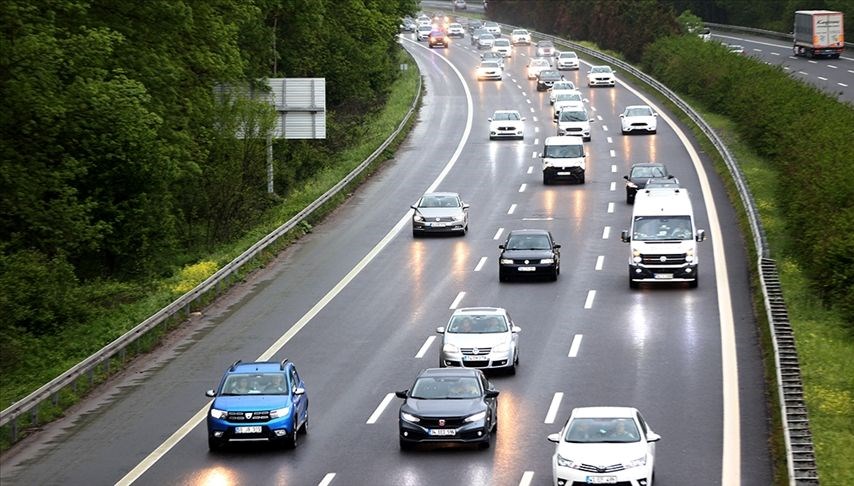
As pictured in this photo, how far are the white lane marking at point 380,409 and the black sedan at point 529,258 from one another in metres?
12.7

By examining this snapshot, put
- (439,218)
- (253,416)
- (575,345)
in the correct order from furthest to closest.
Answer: (439,218)
(575,345)
(253,416)

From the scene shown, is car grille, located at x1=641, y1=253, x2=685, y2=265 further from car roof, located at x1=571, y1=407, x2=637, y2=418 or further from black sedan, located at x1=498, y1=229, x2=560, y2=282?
Answer: car roof, located at x1=571, y1=407, x2=637, y2=418

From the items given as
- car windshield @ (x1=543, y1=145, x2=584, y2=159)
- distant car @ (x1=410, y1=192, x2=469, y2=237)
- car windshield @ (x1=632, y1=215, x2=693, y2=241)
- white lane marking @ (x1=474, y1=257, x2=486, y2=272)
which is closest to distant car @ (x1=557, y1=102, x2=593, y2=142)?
car windshield @ (x1=543, y1=145, x2=584, y2=159)

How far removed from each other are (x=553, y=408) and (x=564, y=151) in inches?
1352

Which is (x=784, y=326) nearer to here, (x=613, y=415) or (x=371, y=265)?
(x=613, y=415)

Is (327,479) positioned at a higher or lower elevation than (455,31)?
lower

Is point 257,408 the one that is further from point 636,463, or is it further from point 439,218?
point 439,218

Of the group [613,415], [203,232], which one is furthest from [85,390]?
[203,232]

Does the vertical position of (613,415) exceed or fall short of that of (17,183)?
it falls short

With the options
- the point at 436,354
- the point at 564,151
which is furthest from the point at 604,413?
the point at 564,151

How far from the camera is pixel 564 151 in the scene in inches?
2473

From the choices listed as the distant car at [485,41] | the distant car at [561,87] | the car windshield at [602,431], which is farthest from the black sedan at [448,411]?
the distant car at [485,41]

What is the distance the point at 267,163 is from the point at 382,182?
5.42m

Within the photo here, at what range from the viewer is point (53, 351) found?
36406mm
